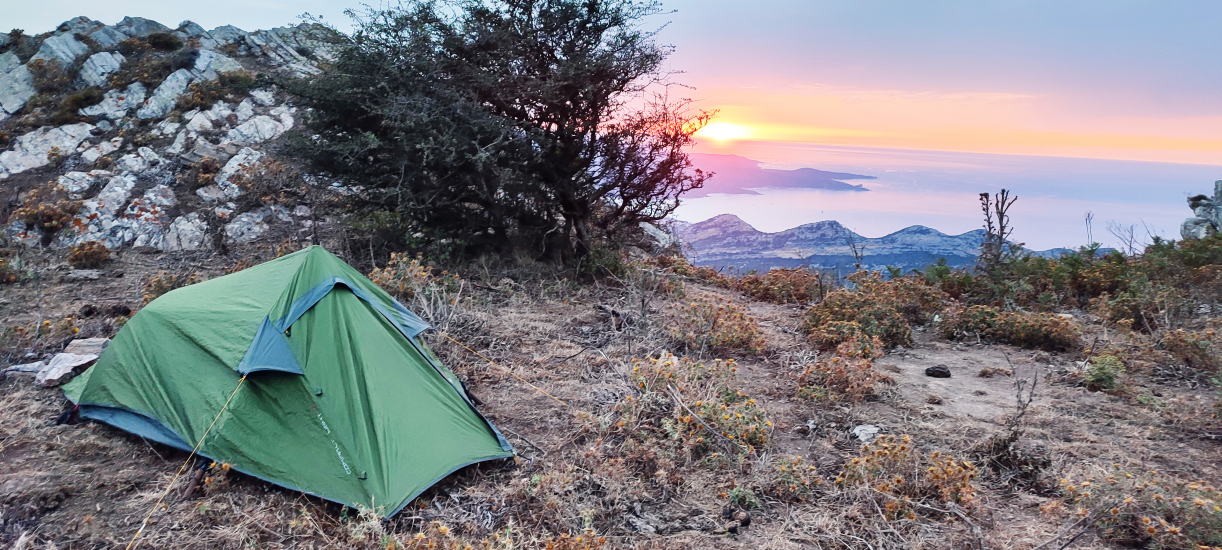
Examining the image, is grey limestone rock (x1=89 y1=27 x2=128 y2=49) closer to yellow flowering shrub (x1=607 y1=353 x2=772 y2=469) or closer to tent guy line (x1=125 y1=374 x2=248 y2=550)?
tent guy line (x1=125 y1=374 x2=248 y2=550)

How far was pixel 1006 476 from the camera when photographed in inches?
179

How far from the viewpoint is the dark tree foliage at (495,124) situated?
8820 millimetres

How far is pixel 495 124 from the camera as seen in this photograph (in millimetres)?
8727

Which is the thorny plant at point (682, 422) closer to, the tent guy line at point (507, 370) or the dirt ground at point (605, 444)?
the dirt ground at point (605, 444)

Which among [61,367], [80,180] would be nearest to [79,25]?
[80,180]

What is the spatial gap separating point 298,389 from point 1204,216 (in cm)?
1668

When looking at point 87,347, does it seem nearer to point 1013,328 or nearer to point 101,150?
point 1013,328

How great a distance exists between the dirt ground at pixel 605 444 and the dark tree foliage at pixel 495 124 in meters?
2.58

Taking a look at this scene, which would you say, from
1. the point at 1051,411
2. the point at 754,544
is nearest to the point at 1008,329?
the point at 1051,411

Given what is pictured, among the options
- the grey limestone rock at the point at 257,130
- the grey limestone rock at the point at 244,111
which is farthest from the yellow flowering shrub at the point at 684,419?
the grey limestone rock at the point at 244,111

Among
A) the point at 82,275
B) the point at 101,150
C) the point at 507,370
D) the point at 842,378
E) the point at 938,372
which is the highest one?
the point at 101,150

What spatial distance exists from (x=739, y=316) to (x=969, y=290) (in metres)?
4.26

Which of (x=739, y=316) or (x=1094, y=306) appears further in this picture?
(x=1094, y=306)

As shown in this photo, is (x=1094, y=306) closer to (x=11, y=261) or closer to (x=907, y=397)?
(x=907, y=397)
